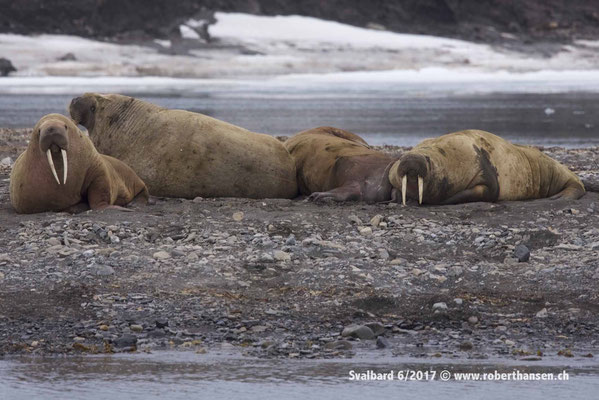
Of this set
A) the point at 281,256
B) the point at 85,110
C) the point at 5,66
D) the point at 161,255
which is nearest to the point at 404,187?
the point at 281,256

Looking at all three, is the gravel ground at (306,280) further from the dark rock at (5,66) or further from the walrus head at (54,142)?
the dark rock at (5,66)

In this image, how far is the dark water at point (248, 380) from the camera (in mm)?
4758

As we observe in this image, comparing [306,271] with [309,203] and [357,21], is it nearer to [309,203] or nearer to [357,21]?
[309,203]

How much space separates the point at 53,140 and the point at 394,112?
19.3 m

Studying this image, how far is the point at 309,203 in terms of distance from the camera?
8.96 m

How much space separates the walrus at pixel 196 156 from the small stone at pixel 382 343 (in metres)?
3.93

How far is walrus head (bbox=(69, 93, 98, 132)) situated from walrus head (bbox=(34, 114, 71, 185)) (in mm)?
1575

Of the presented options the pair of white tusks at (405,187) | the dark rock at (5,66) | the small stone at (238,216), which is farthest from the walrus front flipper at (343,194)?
the dark rock at (5,66)

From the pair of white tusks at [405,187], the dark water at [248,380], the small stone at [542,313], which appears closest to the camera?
the dark water at [248,380]

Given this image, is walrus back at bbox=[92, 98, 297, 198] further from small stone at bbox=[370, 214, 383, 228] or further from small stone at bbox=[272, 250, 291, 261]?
small stone at bbox=[272, 250, 291, 261]

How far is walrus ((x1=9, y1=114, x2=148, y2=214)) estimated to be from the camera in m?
8.13

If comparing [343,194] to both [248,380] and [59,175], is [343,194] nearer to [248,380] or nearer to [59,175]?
[59,175]

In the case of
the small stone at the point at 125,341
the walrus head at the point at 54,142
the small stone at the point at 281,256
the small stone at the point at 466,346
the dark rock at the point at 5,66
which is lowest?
the dark rock at the point at 5,66

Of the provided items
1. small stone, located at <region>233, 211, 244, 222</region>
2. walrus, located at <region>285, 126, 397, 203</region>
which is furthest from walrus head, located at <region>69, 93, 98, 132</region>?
small stone, located at <region>233, 211, 244, 222</region>
